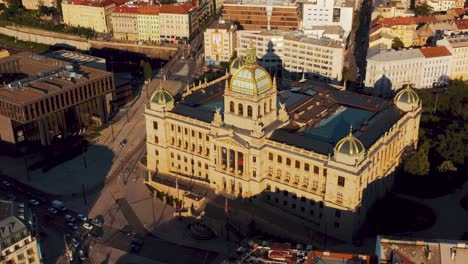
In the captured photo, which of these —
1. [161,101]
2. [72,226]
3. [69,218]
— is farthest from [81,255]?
[161,101]

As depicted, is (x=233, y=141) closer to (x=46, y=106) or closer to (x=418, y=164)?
(x=418, y=164)

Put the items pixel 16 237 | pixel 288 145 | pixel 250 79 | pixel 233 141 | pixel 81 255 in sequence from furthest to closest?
pixel 233 141
pixel 250 79
pixel 288 145
pixel 81 255
pixel 16 237

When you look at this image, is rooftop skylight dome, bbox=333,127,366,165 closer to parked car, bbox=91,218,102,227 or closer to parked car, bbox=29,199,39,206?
parked car, bbox=91,218,102,227

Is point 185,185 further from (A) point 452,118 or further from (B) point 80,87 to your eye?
(A) point 452,118

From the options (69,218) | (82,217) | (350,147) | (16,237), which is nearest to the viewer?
(16,237)

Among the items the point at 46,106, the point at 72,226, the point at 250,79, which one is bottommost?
the point at 72,226

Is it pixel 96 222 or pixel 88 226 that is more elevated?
pixel 88 226

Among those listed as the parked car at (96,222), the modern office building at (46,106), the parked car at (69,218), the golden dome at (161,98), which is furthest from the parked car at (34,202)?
the golden dome at (161,98)

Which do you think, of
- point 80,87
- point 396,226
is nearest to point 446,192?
point 396,226
